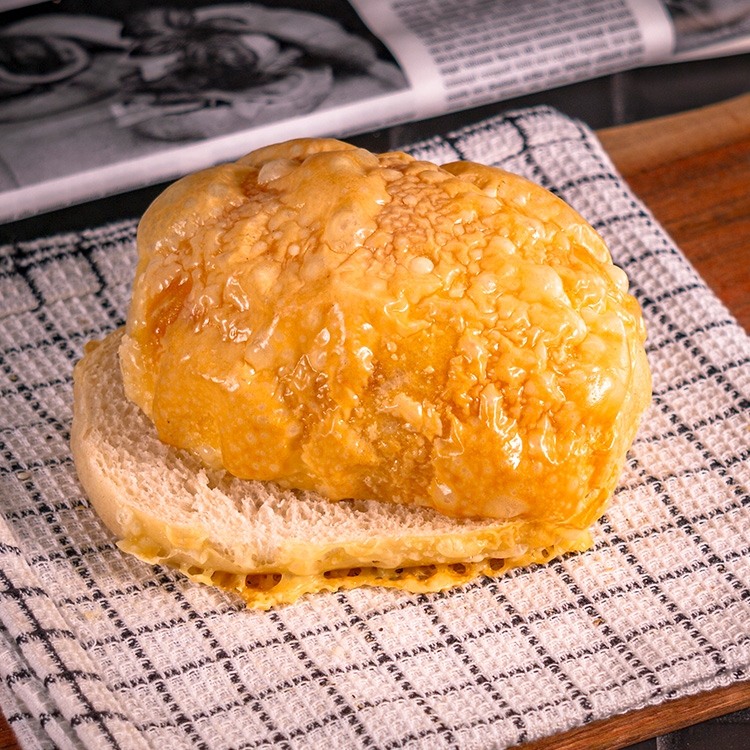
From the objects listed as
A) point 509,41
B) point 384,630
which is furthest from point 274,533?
point 509,41

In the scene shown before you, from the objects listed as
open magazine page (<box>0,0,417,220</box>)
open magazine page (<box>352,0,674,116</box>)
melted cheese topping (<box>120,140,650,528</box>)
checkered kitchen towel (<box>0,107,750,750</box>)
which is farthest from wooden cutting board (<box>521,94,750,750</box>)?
melted cheese topping (<box>120,140,650,528</box>)

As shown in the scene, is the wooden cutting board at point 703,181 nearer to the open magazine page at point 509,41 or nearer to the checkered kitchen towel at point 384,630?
the open magazine page at point 509,41

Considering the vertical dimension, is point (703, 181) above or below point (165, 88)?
below

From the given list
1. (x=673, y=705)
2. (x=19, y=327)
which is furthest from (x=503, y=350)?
(x=19, y=327)

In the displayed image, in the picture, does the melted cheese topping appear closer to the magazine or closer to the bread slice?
the bread slice

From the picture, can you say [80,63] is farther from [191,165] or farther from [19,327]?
[19,327]

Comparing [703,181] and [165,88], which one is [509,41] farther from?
[165,88]
